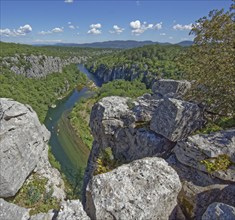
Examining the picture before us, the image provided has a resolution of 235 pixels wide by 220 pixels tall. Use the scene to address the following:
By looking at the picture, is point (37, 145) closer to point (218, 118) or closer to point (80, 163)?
point (218, 118)

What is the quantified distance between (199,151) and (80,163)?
33209 mm

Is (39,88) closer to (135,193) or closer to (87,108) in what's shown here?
(87,108)

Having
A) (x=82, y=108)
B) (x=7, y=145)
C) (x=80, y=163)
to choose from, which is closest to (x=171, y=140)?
(x=7, y=145)

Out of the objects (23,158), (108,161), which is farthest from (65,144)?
(108,161)

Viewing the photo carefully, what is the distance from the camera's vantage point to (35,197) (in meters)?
15.9

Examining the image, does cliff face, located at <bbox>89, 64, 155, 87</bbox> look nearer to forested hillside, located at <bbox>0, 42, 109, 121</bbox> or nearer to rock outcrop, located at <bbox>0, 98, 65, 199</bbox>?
forested hillside, located at <bbox>0, 42, 109, 121</bbox>

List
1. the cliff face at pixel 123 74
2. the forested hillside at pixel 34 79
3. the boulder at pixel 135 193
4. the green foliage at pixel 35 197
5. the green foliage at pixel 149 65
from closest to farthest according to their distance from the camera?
1. the boulder at pixel 135 193
2. the green foliage at pixel 35 197
3. the forested hillside at pixel 34 79
4. the green foliage at pixel 149 65
5. the cliff face at pixel 123 74

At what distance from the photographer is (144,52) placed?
367 feet

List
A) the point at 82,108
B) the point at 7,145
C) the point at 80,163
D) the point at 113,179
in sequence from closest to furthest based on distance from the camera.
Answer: the point at 113,179 < the point at 7,145 < the point at 80,163 < the point at 82,108

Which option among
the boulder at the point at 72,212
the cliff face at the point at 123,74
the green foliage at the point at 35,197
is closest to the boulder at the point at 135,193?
the boulder at the point at 72,212

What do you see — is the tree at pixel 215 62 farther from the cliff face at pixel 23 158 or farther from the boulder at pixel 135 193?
the cliff face at pixel 23 158

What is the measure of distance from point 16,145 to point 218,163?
12.4 meters

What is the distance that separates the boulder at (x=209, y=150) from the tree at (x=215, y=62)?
6.60 ft

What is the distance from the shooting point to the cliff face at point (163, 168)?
837 centimetres
